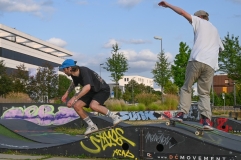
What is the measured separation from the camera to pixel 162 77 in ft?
143

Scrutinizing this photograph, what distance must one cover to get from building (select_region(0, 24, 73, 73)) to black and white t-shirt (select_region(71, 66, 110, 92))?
52988mm

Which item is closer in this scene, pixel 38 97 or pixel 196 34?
pixel 196 34

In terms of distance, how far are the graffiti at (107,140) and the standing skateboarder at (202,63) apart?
3.06 ft

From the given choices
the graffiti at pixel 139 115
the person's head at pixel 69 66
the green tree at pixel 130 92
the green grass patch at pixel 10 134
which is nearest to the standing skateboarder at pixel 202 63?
the person's head at pixel 69 66

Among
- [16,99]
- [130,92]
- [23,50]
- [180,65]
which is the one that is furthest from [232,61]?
[130,92]

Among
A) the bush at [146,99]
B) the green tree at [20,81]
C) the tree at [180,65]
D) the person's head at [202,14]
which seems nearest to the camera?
the person's head at [202,14]

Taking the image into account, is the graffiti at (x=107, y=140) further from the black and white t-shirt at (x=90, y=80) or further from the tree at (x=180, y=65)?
the tree at (x=180, y=65)

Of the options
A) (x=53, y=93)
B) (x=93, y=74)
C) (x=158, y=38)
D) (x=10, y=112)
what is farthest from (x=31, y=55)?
(x=93, y=74)

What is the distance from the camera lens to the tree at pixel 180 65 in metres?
41.8

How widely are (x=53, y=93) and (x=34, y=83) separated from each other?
3.14 metres

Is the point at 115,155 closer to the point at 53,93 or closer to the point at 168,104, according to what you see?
the point at 168,104

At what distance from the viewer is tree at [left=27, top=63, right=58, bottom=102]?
157ft

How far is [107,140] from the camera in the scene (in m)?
6.33

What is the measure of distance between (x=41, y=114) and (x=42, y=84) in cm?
2953
